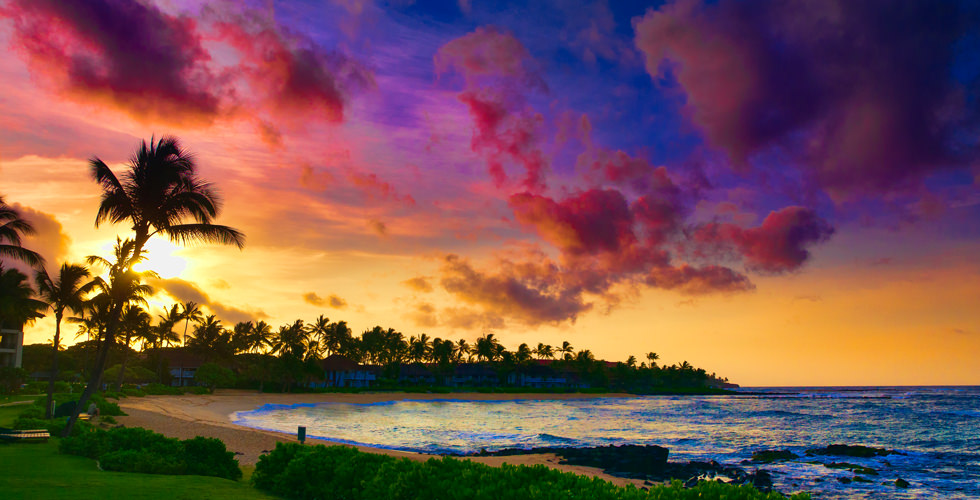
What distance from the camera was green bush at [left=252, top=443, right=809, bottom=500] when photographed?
27.1 feet

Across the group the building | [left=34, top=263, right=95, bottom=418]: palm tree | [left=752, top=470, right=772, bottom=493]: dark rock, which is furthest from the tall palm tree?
the building

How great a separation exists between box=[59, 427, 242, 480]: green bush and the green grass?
53 cm

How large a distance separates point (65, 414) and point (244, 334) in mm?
93303

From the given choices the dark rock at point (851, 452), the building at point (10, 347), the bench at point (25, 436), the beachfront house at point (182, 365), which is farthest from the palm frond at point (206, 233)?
the beachfront house at point (182, 365)

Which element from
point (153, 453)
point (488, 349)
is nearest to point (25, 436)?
point (153, 453)

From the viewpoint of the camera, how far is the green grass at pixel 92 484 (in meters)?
9.59

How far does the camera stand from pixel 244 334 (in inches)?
4599

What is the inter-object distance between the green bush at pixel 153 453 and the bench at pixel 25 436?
2709 mm

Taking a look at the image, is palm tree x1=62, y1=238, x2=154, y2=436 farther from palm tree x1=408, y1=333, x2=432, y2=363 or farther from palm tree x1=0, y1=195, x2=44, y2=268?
palm tree x1=408, y1=333, x2=432, y2=363

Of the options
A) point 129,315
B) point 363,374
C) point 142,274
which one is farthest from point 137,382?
point 142,274

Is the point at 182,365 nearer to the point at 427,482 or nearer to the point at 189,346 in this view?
the point at 189,346

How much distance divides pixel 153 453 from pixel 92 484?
10.3 feet

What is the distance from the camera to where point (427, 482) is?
960cm

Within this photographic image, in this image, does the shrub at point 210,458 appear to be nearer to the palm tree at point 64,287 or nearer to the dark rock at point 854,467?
the palm tree at point 64,287
